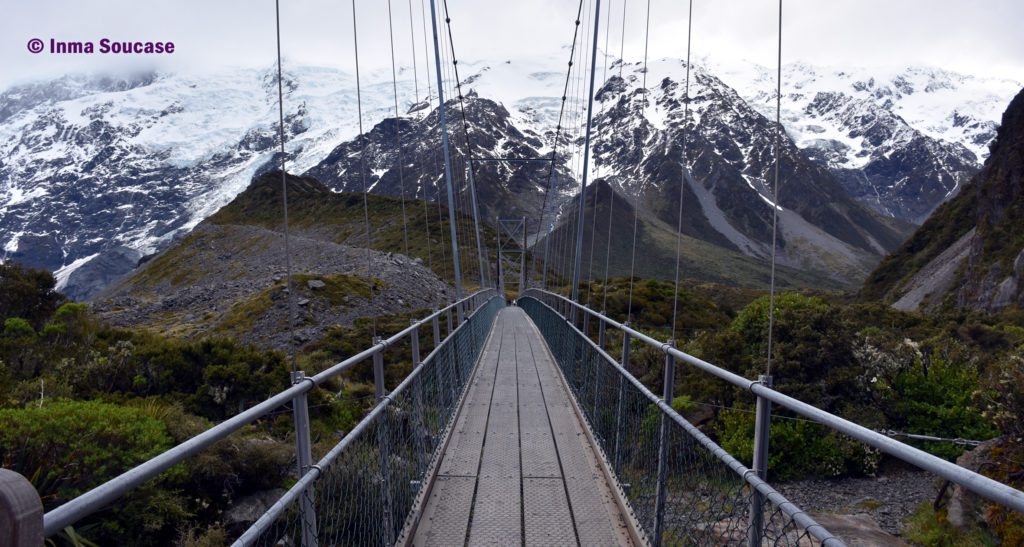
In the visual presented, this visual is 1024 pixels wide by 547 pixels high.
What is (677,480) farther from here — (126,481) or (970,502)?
(970,502)

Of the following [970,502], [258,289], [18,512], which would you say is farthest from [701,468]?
[258,289]

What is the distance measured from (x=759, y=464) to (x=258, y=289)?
90.0 feet

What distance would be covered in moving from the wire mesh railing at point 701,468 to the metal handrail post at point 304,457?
4.68ft

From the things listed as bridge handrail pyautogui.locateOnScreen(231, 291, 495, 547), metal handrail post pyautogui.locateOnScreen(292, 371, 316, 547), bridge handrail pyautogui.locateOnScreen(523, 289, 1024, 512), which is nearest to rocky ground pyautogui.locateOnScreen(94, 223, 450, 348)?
bridge handrail pyautogui.locateOnScreen(231, 291, 495, 547)

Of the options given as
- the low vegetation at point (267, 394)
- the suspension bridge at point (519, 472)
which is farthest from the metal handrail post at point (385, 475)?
the low vegetation at point (267, 394)

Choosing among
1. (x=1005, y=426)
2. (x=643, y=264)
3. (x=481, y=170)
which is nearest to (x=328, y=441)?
(x=1005, y=426)

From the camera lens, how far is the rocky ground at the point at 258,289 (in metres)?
20.2

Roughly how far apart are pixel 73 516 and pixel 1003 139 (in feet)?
147

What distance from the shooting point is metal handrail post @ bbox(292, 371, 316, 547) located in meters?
2.23

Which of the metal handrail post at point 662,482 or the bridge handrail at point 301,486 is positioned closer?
the bridge handrail at point 301,486

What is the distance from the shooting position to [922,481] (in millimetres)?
6926

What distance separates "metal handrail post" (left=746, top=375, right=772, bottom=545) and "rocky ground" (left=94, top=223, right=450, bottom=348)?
6.58 metres

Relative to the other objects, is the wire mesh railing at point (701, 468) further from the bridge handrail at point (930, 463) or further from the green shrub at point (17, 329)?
the green shrub at point (17, 329)

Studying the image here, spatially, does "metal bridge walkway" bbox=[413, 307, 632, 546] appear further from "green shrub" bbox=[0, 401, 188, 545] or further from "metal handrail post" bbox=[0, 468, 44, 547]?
"metal handrail post" bbox=[0, 468, 44, 547]
